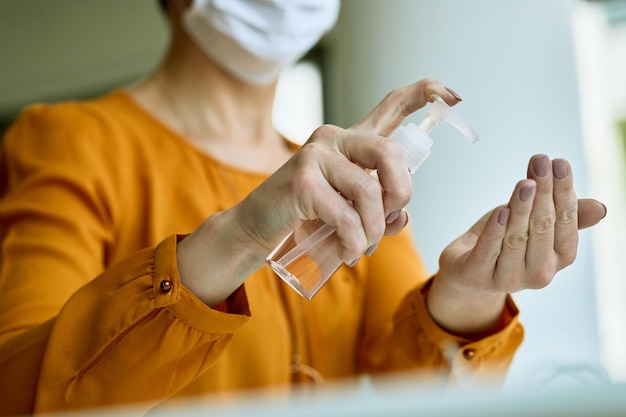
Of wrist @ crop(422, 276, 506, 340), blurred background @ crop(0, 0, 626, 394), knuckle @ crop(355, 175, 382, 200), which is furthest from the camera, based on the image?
blurred background @ crop(0, 0, 626, 394)

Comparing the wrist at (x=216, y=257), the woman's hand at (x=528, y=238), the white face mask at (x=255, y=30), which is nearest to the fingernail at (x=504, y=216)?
the woman's hand at (x=528, y=238)

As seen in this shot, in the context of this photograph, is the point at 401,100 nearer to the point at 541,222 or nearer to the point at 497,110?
the point at 541,222

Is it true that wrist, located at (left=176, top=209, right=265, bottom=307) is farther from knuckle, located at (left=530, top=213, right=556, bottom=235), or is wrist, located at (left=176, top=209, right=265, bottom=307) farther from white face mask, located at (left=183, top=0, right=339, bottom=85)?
white face mask, located at (left=183, top=0, right=339, bottom=85)

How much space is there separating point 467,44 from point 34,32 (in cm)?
160

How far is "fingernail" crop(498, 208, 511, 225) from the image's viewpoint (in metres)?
0.43

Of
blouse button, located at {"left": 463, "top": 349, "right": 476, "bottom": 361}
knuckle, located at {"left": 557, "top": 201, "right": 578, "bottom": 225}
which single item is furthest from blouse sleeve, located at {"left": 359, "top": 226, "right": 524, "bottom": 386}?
knuckle, located at {"left": 557, "top": 201, "right": 578, "bottom": 225}

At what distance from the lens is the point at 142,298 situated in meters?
0.44

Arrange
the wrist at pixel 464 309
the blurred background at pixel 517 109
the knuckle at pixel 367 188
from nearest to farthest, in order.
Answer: the knuckle at pixel 367 188 → the wrist at pixel 464 309 → the blurred background at pixel 517 109

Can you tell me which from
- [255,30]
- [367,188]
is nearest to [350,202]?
[367,188]

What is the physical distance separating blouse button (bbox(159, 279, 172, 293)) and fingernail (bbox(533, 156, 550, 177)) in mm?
196

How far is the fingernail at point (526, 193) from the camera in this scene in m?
0.42

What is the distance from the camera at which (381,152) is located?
0.39m

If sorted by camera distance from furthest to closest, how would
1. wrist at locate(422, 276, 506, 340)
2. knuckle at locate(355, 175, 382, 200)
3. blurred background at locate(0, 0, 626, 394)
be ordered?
blurred background at locate(0, 0, 626, 394)
wrist at locate(422, 276, 506, 340)
knuckle at locate(355, 175, 382, 200)

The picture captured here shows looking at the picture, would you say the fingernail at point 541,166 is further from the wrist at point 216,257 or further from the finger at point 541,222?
the wrist at point 216,257
